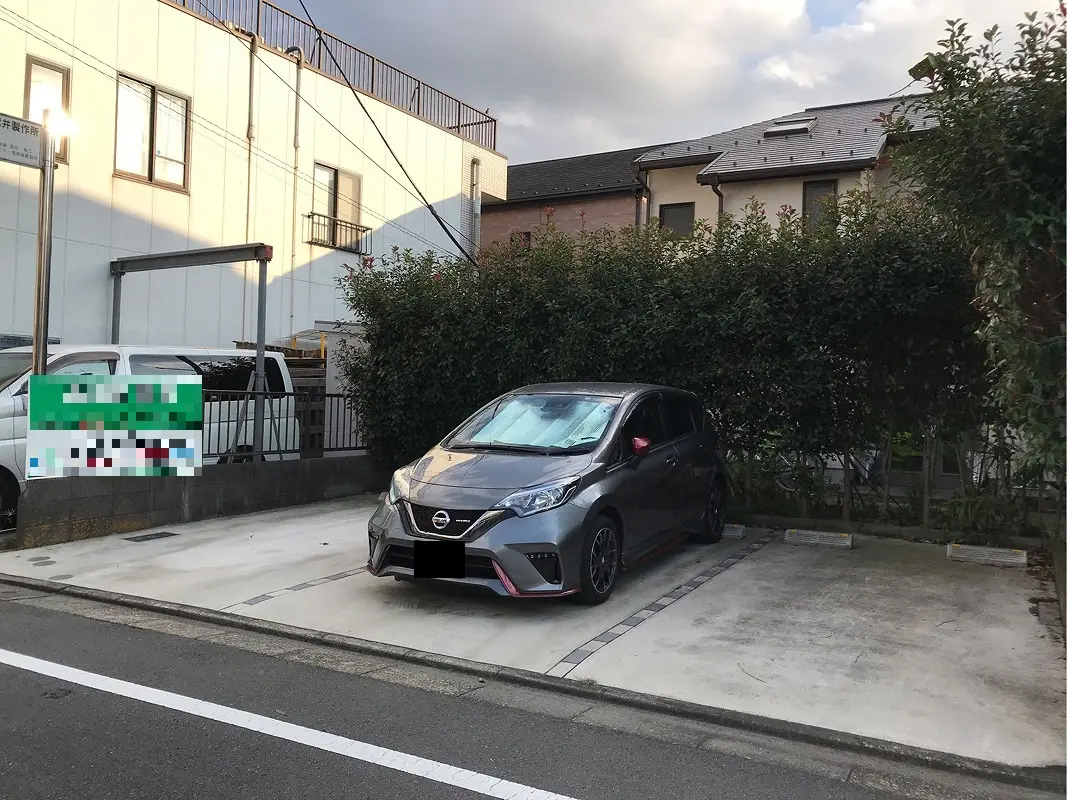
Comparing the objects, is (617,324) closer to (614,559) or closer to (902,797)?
(614,559)

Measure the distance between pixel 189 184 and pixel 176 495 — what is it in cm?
676

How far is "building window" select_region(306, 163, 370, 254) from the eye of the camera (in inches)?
620

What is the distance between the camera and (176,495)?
28.9 feet

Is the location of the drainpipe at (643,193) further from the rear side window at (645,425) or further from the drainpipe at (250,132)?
the rear side window at (645,425)

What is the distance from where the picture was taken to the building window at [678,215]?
19.6 metres

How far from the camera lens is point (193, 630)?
5.36 meters

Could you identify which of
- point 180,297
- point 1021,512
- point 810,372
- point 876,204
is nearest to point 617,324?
point 810,372

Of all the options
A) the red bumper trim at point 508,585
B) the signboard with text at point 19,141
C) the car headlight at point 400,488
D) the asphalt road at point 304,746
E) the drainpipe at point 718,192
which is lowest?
the asphalt road at point 304,746

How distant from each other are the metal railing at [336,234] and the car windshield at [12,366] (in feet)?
24.6

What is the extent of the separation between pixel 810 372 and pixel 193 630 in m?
5.64

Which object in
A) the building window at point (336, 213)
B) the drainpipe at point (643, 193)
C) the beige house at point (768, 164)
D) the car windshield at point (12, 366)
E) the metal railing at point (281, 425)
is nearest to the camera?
the car windshield at point (12, 366)

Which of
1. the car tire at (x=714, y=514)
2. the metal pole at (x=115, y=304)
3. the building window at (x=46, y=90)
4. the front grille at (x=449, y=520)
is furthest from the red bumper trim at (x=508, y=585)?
the building window at (x=46, y=90)

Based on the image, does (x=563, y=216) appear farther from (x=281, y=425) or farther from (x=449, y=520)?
(x=449, y=520)

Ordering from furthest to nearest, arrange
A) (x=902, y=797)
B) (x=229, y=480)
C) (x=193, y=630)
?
(x=229, y=480)
(x=193, y=630)
(x=902, y=797)
